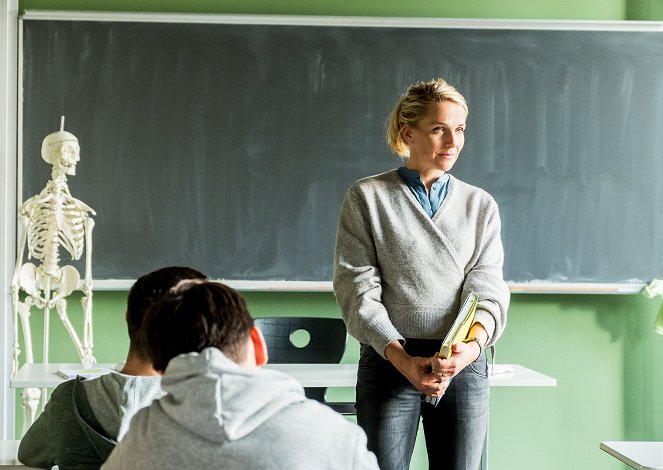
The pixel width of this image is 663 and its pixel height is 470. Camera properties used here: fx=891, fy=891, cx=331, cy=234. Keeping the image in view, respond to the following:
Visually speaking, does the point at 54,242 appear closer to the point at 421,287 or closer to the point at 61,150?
the point at 61,150

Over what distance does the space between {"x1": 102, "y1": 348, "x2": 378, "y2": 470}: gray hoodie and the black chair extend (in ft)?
8.25

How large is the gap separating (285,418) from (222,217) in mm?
2862

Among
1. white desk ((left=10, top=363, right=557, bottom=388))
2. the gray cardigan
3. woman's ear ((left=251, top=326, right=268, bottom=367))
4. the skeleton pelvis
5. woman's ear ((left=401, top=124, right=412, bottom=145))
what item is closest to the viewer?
woman's ear ((left=251, top=326, right=268, bottom=367))

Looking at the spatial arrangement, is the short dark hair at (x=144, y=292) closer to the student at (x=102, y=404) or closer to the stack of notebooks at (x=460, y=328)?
the student at (x=102, y=404)

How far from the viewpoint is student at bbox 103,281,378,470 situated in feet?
3.89

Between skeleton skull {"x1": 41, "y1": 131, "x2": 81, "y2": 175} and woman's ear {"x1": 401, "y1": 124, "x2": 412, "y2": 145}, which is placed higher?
woman's ear {"x1": 401, "y1": 124, "x2": 412, "y2": 145}

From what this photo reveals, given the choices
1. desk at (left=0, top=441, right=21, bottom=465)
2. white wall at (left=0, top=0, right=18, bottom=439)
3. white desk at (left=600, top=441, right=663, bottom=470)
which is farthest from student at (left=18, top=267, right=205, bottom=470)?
white wall at (left=0, top=0, right=18, bottom=439)

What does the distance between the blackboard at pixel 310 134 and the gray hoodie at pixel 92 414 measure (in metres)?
2.31

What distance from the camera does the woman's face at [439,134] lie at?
219 cm

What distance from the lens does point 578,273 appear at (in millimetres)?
4074

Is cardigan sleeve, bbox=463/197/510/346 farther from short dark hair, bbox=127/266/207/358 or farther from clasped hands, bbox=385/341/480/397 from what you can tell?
short dark hair, bbox=127/266/207/358

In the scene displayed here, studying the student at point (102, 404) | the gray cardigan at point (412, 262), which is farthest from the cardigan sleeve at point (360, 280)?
the student at point (102, 404)

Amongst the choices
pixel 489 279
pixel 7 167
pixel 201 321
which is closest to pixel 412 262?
pixel 489 279

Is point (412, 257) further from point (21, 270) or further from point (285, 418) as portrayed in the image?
point (21, 270)
